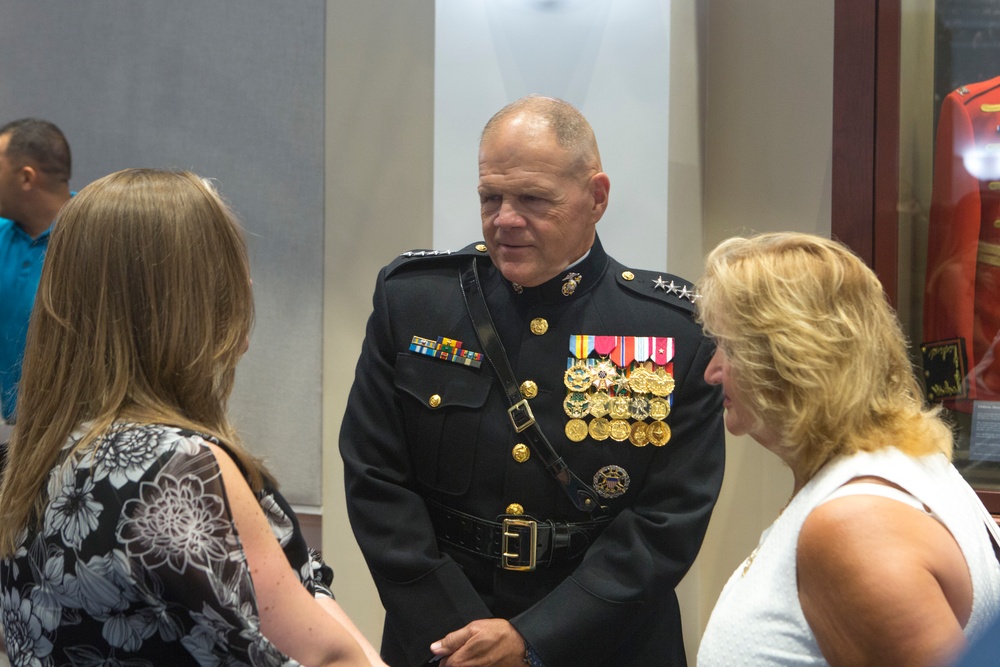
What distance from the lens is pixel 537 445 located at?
1.96m

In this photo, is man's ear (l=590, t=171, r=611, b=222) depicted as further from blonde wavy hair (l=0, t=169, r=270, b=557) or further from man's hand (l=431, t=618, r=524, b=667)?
blonde wavy hair (l=0, t=169, r=270, b=557)

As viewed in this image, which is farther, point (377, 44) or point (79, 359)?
point (377, 44)

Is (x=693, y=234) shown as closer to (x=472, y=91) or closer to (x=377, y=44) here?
(x=472, y=91)

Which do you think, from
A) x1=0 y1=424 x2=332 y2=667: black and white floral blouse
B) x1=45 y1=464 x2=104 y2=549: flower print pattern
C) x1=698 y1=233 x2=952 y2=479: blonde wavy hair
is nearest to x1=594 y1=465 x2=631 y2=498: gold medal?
x1=698 y1=233 x2=952 y2=479: blonde wavy hair

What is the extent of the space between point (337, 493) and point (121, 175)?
7.01ft

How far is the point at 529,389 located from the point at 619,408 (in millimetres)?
166

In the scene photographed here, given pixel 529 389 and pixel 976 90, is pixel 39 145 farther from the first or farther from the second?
pixel 976 90

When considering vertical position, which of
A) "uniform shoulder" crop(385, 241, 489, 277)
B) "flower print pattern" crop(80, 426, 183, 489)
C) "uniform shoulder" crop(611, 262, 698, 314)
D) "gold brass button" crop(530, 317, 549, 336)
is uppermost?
"uniform shoulder" crop(385, 241, 489, 277)

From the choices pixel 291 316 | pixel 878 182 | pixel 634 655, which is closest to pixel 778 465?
pixel 878 182

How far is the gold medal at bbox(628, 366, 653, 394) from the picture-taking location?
1993 millimetres

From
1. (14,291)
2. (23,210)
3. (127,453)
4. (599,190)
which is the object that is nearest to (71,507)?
(127,453)

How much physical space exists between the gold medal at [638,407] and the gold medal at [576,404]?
8 cm

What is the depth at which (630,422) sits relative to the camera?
1985 mm

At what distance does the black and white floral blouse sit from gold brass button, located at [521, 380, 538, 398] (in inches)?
34.1
